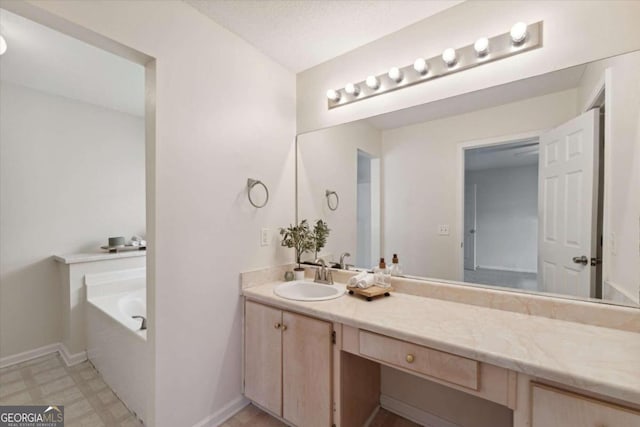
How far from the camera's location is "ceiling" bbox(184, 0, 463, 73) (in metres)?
1.50

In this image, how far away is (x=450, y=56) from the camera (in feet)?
4.87

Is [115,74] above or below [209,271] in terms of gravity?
above

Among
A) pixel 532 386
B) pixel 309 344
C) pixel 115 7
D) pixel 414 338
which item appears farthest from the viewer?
pixel 309 344

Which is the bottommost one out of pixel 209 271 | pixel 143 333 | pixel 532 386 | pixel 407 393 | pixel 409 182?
pixel 407 393

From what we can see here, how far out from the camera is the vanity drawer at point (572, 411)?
773 millimetres

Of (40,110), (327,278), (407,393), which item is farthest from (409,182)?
(40,110)

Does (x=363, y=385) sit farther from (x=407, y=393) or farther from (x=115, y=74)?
(x=115, y=74)

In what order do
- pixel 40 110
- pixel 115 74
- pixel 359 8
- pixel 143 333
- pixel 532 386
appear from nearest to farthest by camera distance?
pixel 532 386 → pixel 359 8 → pixel 143 333 → pixel 115 74 → pixel 40 110

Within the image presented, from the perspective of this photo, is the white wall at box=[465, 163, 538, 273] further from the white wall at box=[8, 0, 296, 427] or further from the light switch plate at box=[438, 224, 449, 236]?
the white wall at box=[8, 0, 296, 427]

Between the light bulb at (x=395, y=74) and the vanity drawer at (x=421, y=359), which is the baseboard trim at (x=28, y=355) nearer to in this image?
the vanity drawer at (x=421, y=359)

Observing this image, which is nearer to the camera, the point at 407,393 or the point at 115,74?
the point at 407,393

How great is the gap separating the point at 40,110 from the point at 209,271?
8.17 ft

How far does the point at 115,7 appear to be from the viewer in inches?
48.7

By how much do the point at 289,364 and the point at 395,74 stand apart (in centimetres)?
184
